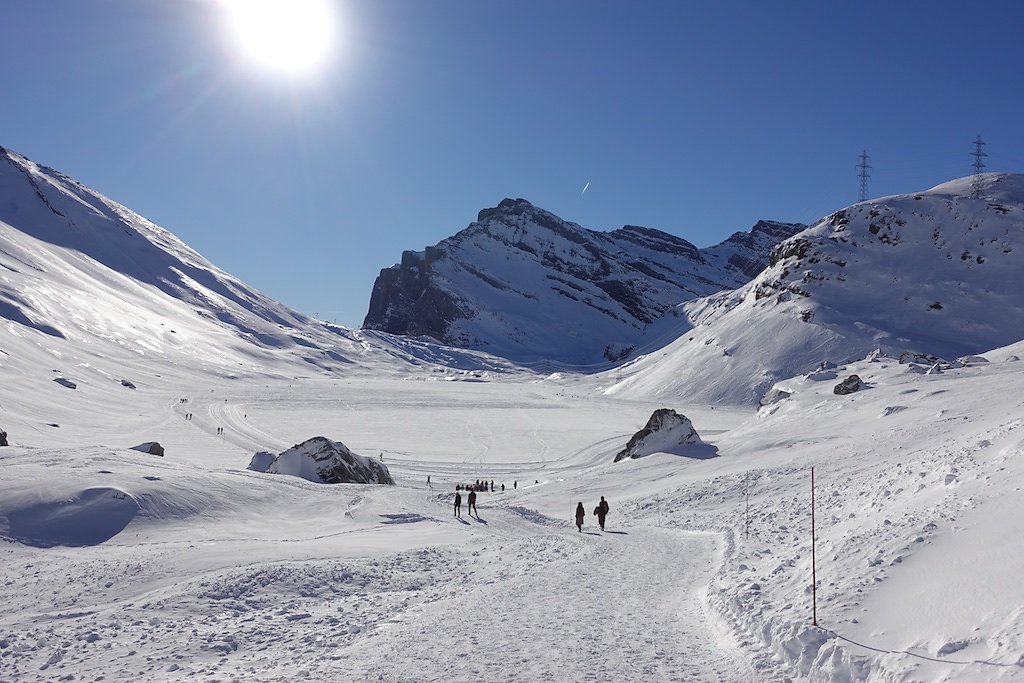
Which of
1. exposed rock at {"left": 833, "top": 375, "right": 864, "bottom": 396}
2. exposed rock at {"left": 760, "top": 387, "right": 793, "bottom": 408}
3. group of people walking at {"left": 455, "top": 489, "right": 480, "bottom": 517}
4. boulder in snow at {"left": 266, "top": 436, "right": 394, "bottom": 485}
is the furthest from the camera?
exposed rock at {"left": 760, "top": 387, "right": 793, "bottom": 408}

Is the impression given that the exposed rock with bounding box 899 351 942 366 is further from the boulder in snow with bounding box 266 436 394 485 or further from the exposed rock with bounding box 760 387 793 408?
the boulder in snow with bounding box 266 436 394 485

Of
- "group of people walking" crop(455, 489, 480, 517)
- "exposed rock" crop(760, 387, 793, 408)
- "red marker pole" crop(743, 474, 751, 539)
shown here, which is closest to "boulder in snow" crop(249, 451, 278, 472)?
"group of people walking" crop(455, 489, 480, 517)

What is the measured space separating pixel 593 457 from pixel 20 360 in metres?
85.3

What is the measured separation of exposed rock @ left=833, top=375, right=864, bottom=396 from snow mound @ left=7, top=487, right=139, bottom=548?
5217 centimetres

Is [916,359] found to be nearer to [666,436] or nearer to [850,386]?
[850,386]

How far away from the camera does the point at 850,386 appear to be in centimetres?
5412

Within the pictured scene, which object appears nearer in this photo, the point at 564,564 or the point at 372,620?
the point at 372,620

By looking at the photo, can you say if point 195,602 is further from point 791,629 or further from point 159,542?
point 791,629

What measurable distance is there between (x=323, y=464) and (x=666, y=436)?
79.5ft

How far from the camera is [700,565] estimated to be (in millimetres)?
18078

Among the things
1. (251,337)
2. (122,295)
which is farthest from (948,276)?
(122,295)

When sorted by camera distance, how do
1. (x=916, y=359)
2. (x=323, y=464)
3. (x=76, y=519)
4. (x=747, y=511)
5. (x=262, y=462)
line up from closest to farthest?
(x=76, y=519) → (x=747, y=511) → (x=323, y=464) → (x=262, y=462) → (x=916, y=359)

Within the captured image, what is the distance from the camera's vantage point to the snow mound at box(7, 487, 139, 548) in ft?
60.1

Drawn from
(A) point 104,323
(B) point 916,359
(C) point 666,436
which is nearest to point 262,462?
(C) point 666,436
